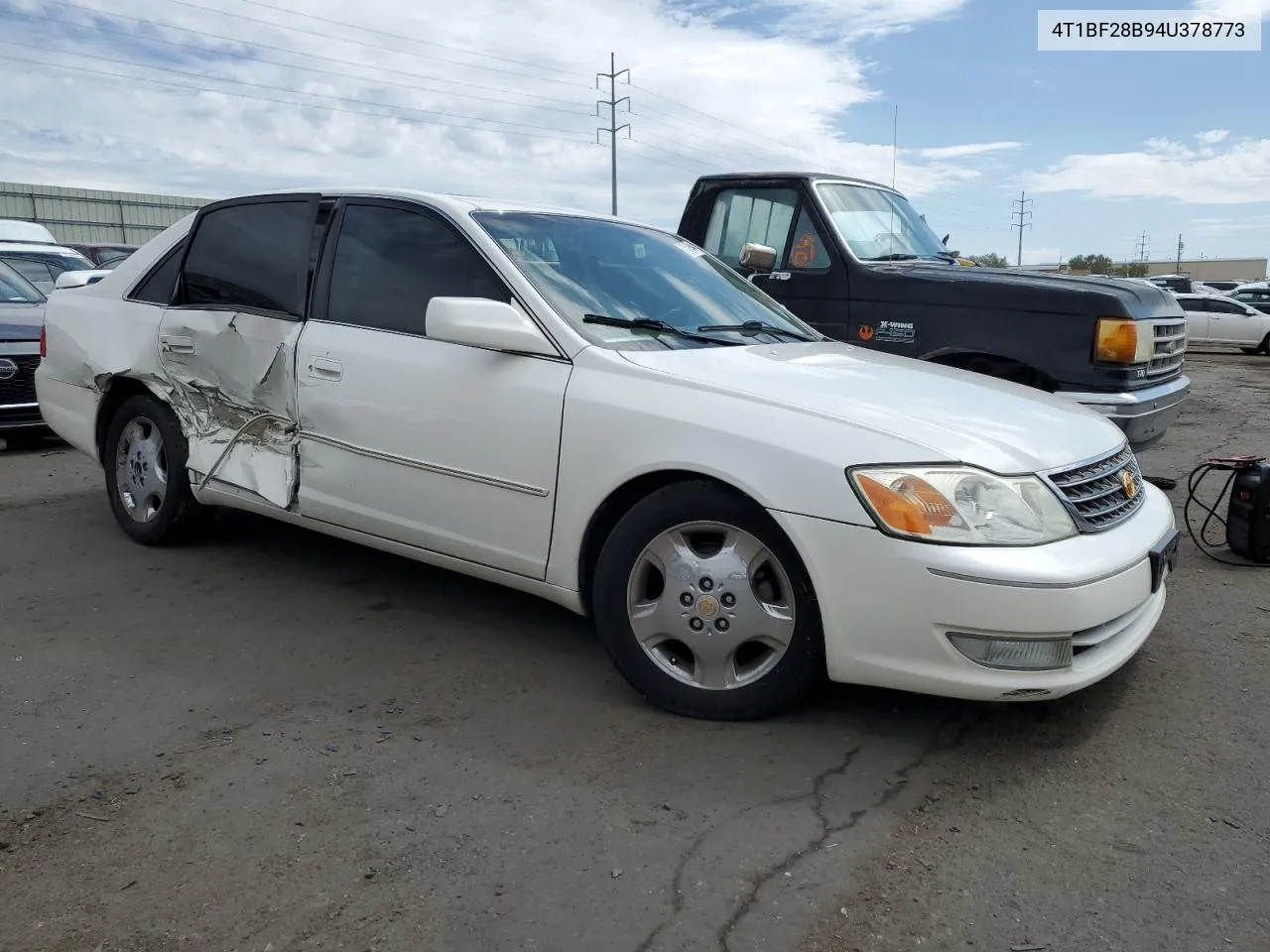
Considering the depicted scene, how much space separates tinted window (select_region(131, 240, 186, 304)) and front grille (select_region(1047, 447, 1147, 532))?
12.9 ft

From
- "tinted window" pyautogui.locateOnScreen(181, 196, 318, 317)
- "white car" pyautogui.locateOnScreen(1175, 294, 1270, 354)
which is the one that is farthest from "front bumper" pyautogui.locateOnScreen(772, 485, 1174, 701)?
"white car" pyautogui.locateOnScreen(1175, 294, 1270, 354)

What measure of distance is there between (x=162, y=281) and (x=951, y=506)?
12.6 feet

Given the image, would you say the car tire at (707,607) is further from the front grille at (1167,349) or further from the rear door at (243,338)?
the front grille at (1167,349)

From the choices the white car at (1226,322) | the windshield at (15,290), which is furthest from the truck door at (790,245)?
the white car at (1226,322)

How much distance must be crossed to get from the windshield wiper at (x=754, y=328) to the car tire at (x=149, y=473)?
8.09 ft

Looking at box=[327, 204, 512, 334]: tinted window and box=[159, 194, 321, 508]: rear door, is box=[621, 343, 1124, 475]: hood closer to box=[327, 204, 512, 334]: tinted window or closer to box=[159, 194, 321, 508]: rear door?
box=[327, 204, 512, 334]: tinted window

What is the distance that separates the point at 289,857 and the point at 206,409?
2.67 meters

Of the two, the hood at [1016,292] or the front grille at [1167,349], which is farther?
the front grille at [1167,349]

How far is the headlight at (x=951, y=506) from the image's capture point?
9.59ft

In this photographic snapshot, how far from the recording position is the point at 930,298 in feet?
20.0

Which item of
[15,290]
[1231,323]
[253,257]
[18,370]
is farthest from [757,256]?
[1231,323]

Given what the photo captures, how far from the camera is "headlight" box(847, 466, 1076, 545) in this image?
9.59 ft

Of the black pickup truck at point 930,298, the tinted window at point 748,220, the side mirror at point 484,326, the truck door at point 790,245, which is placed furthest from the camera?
the tinted window at point 748,220

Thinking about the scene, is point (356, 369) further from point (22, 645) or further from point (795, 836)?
point (795, 836)
